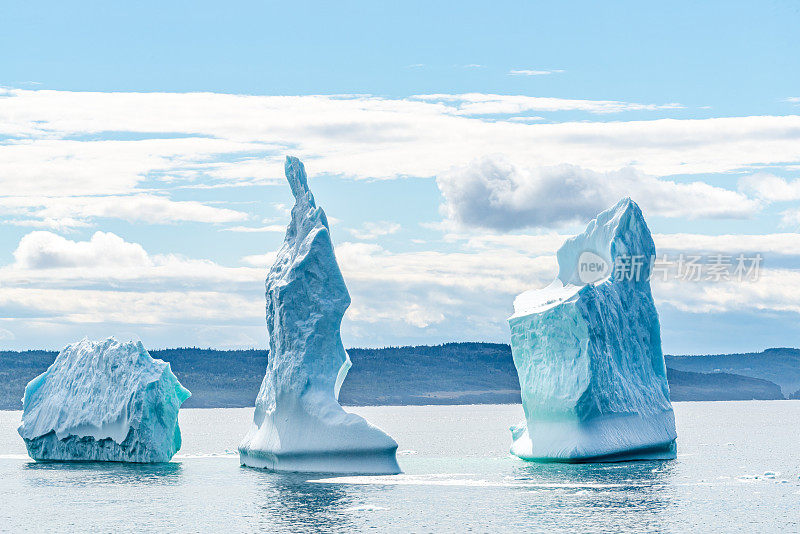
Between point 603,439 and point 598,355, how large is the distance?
3454 millimetres

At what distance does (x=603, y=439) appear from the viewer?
45.2m

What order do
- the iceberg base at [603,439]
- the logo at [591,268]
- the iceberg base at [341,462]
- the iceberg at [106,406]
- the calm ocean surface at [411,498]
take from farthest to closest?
the logo at [591,268]
the iceberg at [106,406]
the iceberg base at [603,439]
the iceberg base at [341,462]
the calm ocean surface at [411,498]

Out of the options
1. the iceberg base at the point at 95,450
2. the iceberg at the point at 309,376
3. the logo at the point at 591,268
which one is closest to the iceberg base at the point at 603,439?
the logo at the point at 591,268

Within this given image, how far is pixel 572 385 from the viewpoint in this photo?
45094 millimetres

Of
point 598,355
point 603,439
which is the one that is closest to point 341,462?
point 603,439

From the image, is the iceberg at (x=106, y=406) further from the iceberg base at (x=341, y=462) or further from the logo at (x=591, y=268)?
the logo at (x=591, y=268)

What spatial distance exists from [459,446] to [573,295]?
106 feet

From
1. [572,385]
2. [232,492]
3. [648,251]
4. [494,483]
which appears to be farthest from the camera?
[648,251]

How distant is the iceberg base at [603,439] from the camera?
45.2 metres

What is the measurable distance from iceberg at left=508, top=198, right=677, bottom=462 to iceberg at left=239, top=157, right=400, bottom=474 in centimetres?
792

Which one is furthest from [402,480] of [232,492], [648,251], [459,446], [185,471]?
[459,446]

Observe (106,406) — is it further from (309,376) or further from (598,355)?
(598,355)

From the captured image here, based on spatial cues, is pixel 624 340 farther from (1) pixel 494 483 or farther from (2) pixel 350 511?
(2) pixel 350 511

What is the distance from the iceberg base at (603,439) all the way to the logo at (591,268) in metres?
6.67
